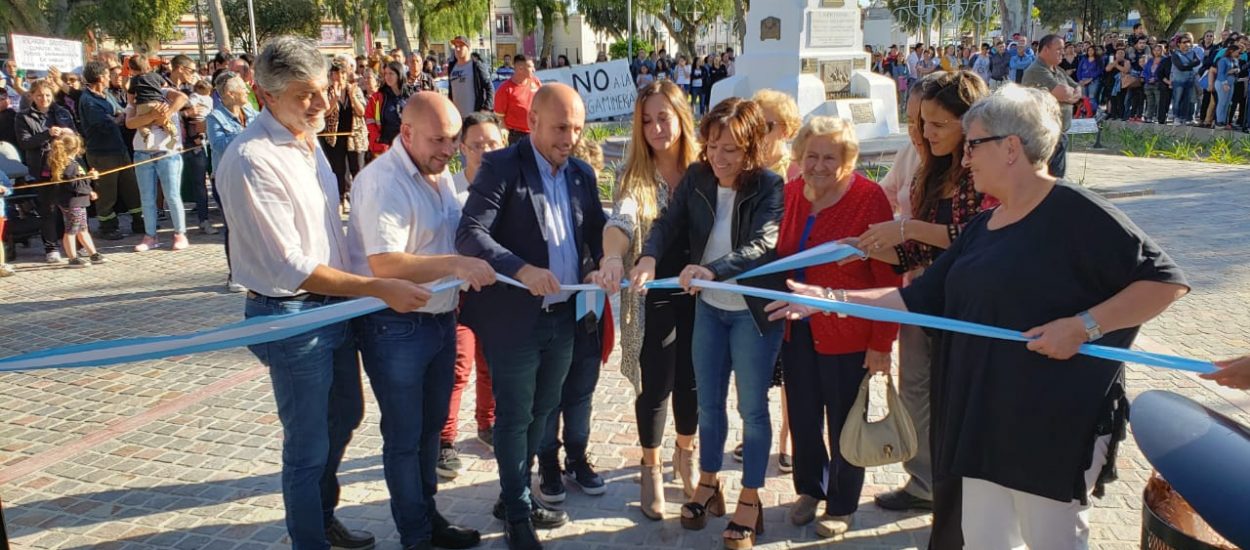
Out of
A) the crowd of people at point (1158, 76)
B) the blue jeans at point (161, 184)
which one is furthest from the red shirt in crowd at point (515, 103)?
the crowd of people at point (1158, 76)

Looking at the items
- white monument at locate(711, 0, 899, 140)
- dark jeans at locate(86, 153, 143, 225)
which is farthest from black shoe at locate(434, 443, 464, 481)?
white monument at locate(711, 0, 899, 140)

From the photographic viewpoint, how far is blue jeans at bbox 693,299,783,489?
12.1 ft

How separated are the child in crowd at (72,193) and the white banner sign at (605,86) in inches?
338

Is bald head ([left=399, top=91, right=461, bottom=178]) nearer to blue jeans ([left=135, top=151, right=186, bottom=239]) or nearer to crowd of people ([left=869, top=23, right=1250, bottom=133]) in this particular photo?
blue jeans ([left=135, top=151, right=186, bottom=239])

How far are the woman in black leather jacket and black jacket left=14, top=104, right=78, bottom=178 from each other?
28.6 ft

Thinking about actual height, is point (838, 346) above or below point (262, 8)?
below

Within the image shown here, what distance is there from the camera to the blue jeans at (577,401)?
394 cm

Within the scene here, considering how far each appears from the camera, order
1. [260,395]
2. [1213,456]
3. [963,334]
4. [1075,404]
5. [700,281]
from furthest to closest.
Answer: [260,395] → [700,281] → [963,334] → [1075,404] → [1213,456]

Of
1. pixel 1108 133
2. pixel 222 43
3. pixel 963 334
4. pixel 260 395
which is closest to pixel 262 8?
pixel 222 43

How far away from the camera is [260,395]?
221 inches

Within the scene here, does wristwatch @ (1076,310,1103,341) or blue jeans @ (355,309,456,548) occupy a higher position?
wristwatch @ (1076,310,1103,341)

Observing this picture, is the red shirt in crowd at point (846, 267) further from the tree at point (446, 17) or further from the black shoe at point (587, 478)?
the tree at point (446, 17)

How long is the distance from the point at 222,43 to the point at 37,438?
2302cm

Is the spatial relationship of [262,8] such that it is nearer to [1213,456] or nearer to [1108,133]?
[1108,133]
